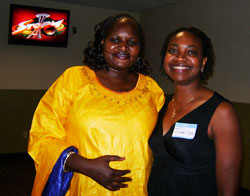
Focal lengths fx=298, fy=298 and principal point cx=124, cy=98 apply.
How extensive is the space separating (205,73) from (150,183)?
0.70m

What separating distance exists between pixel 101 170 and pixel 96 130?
8.9 inches

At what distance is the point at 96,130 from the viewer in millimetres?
1630

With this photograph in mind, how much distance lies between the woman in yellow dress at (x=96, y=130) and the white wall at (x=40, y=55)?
364cm

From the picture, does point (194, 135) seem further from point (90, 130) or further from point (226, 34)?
point (226, 34)

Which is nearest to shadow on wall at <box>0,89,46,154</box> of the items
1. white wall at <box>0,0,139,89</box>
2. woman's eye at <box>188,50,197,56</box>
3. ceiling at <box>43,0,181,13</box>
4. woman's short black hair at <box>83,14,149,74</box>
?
white wall at <box>0,0,139,89</box>

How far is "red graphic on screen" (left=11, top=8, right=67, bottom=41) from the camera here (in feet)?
15.7

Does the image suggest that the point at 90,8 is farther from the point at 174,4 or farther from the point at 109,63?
the point at 109,63

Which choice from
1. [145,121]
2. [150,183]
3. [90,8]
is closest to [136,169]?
[150,183]

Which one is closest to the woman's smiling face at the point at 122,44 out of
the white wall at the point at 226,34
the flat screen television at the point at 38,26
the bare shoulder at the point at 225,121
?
the bare shoulder at the point at 225,121

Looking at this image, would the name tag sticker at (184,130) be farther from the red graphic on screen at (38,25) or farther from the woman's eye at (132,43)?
the red graphic on screen at (38,25)

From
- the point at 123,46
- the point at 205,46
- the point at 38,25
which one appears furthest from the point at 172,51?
the point at 38,25

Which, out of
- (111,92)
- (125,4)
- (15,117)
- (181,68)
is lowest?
(15,117)

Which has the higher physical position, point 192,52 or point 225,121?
point 192,52

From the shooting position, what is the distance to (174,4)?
520 centimetres
